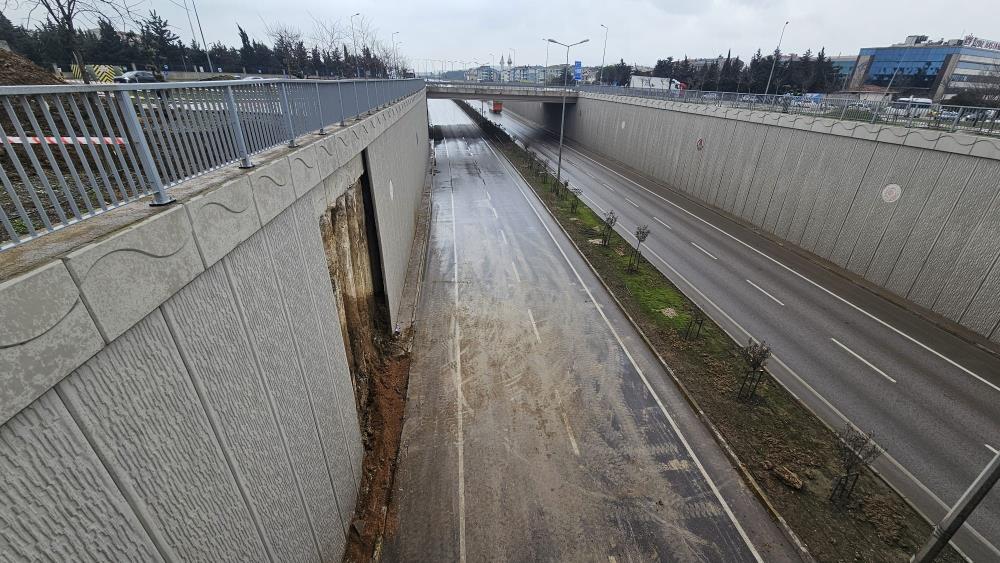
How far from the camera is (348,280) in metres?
10.6

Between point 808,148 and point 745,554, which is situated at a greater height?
point 808,148

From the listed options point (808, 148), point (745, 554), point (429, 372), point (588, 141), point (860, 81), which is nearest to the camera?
point (745, 554)

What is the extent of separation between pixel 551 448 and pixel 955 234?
17898 millimetres

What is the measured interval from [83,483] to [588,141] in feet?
184

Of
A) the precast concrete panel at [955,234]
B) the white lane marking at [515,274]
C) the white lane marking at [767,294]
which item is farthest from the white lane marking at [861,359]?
the white lane marking at [515,274]

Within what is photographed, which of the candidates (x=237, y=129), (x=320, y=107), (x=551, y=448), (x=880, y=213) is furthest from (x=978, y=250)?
(x=237, y=129)

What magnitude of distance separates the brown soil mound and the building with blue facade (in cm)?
9878

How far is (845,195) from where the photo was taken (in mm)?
20359

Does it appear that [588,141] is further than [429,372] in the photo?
Yes

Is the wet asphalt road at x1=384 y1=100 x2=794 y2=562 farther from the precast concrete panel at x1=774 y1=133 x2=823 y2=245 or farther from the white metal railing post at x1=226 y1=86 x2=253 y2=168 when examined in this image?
the precast concrete panel at x1=774 y1=133 x2=823 y2=245

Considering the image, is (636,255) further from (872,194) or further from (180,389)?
(180,389)

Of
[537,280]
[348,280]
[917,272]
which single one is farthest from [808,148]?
[348,280]

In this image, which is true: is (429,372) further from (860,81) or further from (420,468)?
(860,81)

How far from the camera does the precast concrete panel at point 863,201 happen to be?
18562 mm
